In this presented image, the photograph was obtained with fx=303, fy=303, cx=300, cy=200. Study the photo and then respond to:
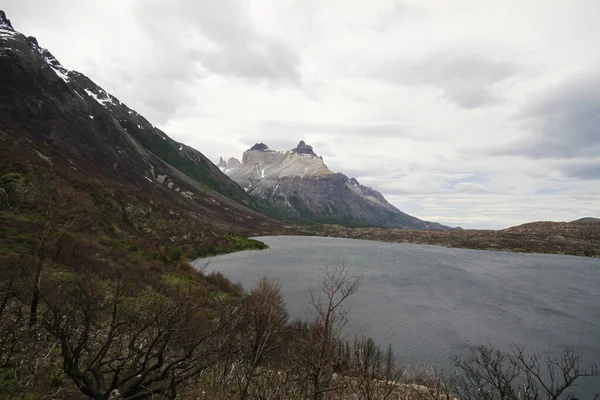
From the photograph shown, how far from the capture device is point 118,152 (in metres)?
143

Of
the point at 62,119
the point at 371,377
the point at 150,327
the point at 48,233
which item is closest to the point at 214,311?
the point at 150,327

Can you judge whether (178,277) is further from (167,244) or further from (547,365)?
(547,365)

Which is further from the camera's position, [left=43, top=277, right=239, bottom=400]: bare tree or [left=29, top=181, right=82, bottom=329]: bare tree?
[left=29, top=181, right=82, bottom=329]: bare tree

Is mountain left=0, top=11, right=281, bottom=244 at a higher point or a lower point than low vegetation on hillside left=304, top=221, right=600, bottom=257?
higher

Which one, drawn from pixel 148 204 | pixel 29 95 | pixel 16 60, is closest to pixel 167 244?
pixel 148 204

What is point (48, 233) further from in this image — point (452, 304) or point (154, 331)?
point (452, 304)

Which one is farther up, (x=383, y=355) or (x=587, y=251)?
(x=587, y=251)

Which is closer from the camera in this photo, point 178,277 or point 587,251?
point 178,277

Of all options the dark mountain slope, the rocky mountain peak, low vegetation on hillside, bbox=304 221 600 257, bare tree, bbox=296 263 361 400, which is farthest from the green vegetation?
the rocky mountain peak

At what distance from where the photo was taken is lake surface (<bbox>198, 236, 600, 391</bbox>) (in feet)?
102

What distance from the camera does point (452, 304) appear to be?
4359cm

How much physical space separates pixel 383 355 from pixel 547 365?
14.0 m

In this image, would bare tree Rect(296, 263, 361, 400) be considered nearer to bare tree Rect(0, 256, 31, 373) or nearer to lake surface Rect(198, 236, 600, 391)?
bare tree Rect(0, 256, 31, 373)

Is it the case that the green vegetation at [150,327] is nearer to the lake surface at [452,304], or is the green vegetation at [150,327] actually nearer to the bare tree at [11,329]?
the bare tree at [11,329]
